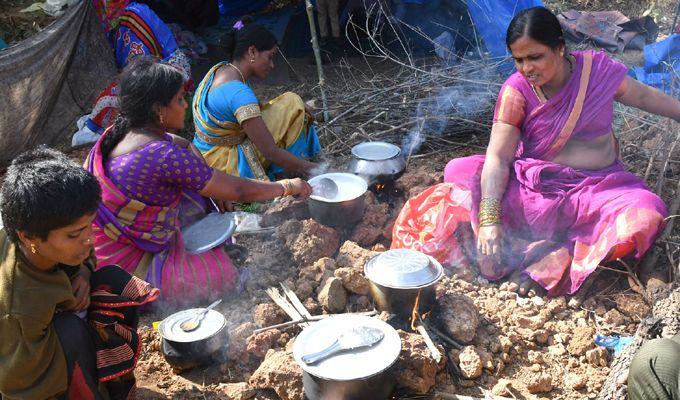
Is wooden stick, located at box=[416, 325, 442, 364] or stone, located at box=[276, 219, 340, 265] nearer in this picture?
wooden stick, located at box=[416, 325, 442, 364]

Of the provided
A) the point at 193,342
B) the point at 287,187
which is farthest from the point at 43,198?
the point at 287,187

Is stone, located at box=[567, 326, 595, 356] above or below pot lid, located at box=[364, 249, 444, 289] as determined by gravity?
below

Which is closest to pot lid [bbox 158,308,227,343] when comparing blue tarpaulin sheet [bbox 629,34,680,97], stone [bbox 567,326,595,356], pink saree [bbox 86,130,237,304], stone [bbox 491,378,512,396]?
pink saree [bbox 86,130,237,304]

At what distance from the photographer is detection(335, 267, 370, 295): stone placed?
9.93 feet

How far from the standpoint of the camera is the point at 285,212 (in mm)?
3961

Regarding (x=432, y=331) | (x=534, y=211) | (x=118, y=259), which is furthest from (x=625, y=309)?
(x=118, y=259)

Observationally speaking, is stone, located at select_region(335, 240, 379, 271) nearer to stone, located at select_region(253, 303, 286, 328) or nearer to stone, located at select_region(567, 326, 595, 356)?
stone, located at select_region(253, 303, 286, 328)

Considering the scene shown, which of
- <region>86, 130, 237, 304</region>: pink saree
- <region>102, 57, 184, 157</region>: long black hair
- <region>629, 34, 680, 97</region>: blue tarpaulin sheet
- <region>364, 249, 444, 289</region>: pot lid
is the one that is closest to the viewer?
<region>364, 249, 444, 289</region>: pot lid

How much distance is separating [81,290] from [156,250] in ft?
3.08

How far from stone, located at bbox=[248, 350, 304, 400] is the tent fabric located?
4244mm

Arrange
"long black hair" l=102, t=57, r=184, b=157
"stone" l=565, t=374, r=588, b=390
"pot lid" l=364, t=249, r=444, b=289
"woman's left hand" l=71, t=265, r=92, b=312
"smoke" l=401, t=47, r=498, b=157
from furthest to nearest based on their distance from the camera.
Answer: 1. "smoke" l=401, t=47, r=498, b=157
2. "long black hair" l=102, t=57, r=184, b=157
3. "pot lid" l=364, t=249, r=444, b=289
4. "stone" l=565, t=374, r=588, b=390
5. "woman's left hand" l=71, t=265, r=92, b=312

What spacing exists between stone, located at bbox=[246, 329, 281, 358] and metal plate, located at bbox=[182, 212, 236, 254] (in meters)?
0.62

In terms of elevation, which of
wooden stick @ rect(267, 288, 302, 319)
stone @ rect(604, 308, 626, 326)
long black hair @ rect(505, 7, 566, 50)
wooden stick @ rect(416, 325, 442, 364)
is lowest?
stone @ rect(604, 308, 626, 326)

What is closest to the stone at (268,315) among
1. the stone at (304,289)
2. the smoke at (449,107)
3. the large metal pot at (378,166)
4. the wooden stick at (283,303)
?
the wooden stick at (283,303)
